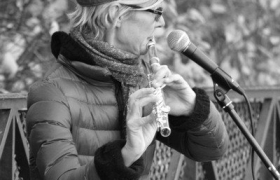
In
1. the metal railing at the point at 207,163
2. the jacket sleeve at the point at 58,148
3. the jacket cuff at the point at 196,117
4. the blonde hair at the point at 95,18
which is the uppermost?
the blonde hair at the point at 95,18

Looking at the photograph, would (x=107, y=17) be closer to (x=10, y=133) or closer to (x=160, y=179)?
(x=10, y=133)

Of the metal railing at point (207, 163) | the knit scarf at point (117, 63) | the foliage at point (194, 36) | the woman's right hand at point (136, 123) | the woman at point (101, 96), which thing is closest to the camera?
the woman's right hand at point (136, 123)

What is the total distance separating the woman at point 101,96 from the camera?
2.71m

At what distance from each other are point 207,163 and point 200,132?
115 centimetres

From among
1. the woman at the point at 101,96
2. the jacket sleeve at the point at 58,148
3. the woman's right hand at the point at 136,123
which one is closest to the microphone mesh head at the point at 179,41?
the woman at the point at 101,96

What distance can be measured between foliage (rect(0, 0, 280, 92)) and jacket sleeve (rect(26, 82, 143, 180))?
1.78 metres

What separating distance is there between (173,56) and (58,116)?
9.49 ft

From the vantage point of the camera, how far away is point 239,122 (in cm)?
289

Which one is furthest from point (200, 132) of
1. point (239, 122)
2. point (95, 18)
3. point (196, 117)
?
point (95, 18)

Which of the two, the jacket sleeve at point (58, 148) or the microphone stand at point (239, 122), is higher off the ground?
the microphone stand at point (239, 122)

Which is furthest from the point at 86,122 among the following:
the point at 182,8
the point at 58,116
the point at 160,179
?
the point at 182,8

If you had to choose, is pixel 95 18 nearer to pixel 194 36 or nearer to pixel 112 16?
pixel 112 16

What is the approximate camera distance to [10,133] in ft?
10.8

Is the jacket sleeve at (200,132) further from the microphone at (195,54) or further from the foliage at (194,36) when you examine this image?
the foliage at (194,36)
